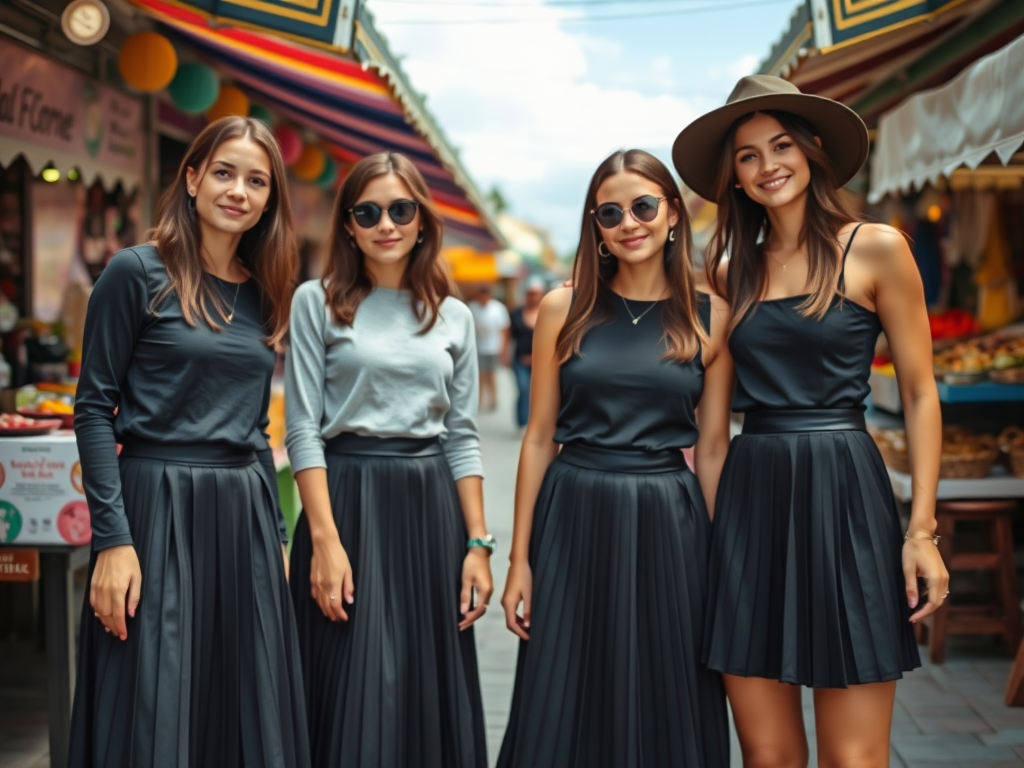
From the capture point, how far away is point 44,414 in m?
4.08

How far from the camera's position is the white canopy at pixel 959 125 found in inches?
149

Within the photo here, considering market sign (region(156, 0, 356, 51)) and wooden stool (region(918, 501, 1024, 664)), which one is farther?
wooden stool (region(918, 501, 1024, 664))

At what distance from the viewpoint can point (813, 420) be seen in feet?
8.63

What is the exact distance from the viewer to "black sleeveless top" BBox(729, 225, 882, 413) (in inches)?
103

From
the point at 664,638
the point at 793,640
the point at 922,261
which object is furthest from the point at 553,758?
A: the point at 922,261

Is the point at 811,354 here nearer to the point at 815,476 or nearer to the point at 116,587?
the point at 815,476

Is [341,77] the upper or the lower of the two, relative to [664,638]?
upper

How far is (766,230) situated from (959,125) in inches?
76.2

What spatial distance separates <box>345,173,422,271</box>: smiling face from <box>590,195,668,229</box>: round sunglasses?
1.82 feet

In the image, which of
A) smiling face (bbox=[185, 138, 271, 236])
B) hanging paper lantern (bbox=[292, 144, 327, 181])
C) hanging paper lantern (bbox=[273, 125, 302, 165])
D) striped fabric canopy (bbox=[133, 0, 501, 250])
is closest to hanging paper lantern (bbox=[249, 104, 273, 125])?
striped fabric canopy (bbox=[133, 0, 501, 250])

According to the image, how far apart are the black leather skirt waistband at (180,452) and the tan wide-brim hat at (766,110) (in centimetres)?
154

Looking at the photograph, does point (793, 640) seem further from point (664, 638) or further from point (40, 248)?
point (40, 248)

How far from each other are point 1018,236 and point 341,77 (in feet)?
16.9

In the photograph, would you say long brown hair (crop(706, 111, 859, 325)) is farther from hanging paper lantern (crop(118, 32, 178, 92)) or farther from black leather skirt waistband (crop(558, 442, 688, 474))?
hanging paper lantern (crop(118, 32, 178, 92))
